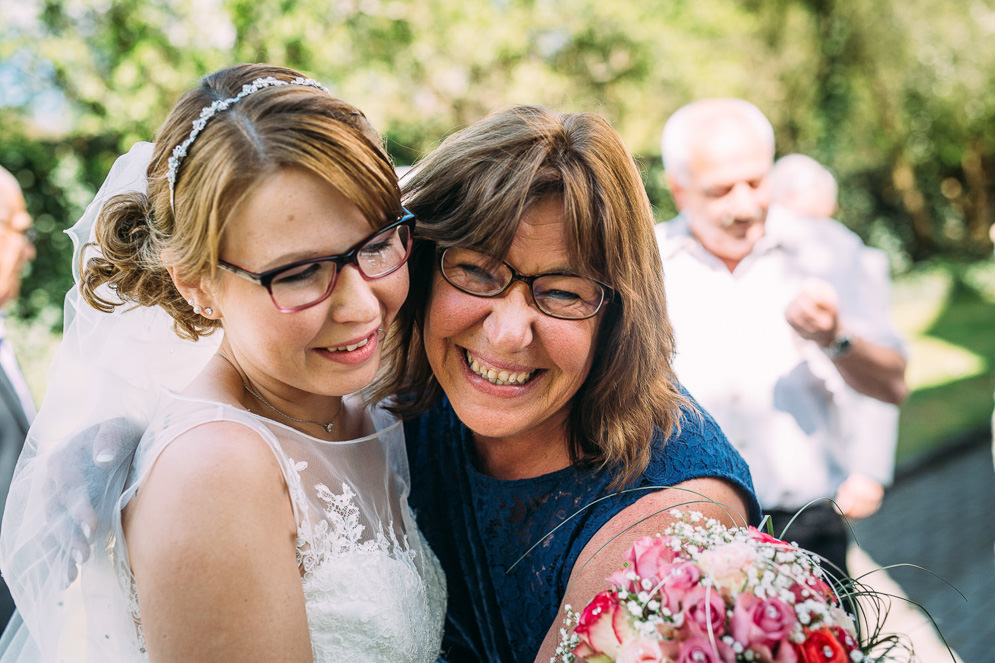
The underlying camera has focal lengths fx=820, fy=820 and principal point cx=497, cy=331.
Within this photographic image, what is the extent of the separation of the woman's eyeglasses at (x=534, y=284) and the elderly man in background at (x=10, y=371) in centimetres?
237

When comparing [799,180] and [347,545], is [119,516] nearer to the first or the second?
[347,545]

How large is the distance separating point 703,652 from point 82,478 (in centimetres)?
146

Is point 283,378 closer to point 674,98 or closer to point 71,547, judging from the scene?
point 71,547


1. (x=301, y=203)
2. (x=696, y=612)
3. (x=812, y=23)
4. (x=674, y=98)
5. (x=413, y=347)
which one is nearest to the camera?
(x=696, y=612)

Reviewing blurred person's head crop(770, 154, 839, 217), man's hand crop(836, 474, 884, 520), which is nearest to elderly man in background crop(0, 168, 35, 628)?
man's hand crop(836, 474, 884, 520)

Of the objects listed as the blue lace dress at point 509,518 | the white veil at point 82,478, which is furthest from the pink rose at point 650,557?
the white veil at point 82,478

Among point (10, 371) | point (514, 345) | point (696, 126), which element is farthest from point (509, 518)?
point (10, 371)

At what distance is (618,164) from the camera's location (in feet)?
7.20

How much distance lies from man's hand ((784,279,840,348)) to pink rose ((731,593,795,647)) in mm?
2604

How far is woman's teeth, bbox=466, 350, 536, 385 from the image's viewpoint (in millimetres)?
2207

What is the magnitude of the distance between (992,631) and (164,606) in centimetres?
551

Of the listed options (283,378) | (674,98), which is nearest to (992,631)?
(283,378)

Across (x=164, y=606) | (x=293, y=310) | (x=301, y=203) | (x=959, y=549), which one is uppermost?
(x=301, y=203)

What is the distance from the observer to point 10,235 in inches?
170
